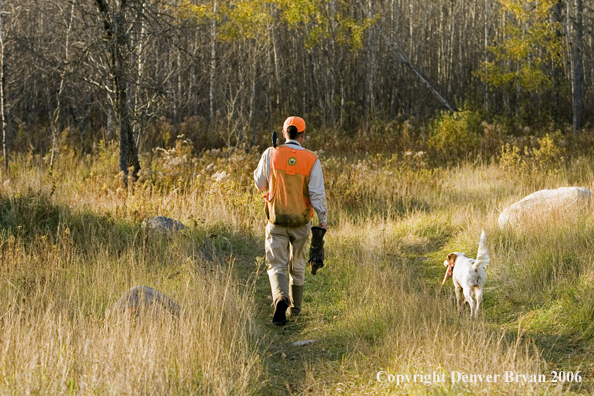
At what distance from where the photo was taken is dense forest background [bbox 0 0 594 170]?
675 inches

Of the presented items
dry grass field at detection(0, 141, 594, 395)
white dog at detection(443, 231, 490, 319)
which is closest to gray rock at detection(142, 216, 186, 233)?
dry grass field at detection(0, 141, 594, 395)

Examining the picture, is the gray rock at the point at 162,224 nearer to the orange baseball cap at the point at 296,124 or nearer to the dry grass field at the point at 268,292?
the dry grass field at the point at 268,292

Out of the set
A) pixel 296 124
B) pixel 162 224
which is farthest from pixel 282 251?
pixel 162 224

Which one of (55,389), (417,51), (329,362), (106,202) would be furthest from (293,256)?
(417,51)

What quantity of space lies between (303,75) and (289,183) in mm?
19382

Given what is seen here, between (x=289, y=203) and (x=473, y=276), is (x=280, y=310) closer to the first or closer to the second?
(x=289, y=203)

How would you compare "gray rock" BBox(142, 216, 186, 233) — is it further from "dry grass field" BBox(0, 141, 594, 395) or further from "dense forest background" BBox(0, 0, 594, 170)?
"dense forest background" BBox(0, 0, 594, 170)

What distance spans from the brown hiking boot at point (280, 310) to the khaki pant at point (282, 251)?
4cm

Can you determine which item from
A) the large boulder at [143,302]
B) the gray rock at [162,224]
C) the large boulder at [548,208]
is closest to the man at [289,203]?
the large boulder at [143,302]

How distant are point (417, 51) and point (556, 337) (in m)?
22.1

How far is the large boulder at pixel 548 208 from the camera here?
7441 mm

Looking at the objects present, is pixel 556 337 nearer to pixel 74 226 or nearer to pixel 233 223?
pixel 233 223

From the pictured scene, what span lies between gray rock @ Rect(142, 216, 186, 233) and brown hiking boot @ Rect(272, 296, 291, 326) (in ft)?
8.19

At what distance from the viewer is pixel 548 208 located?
7762 mm
